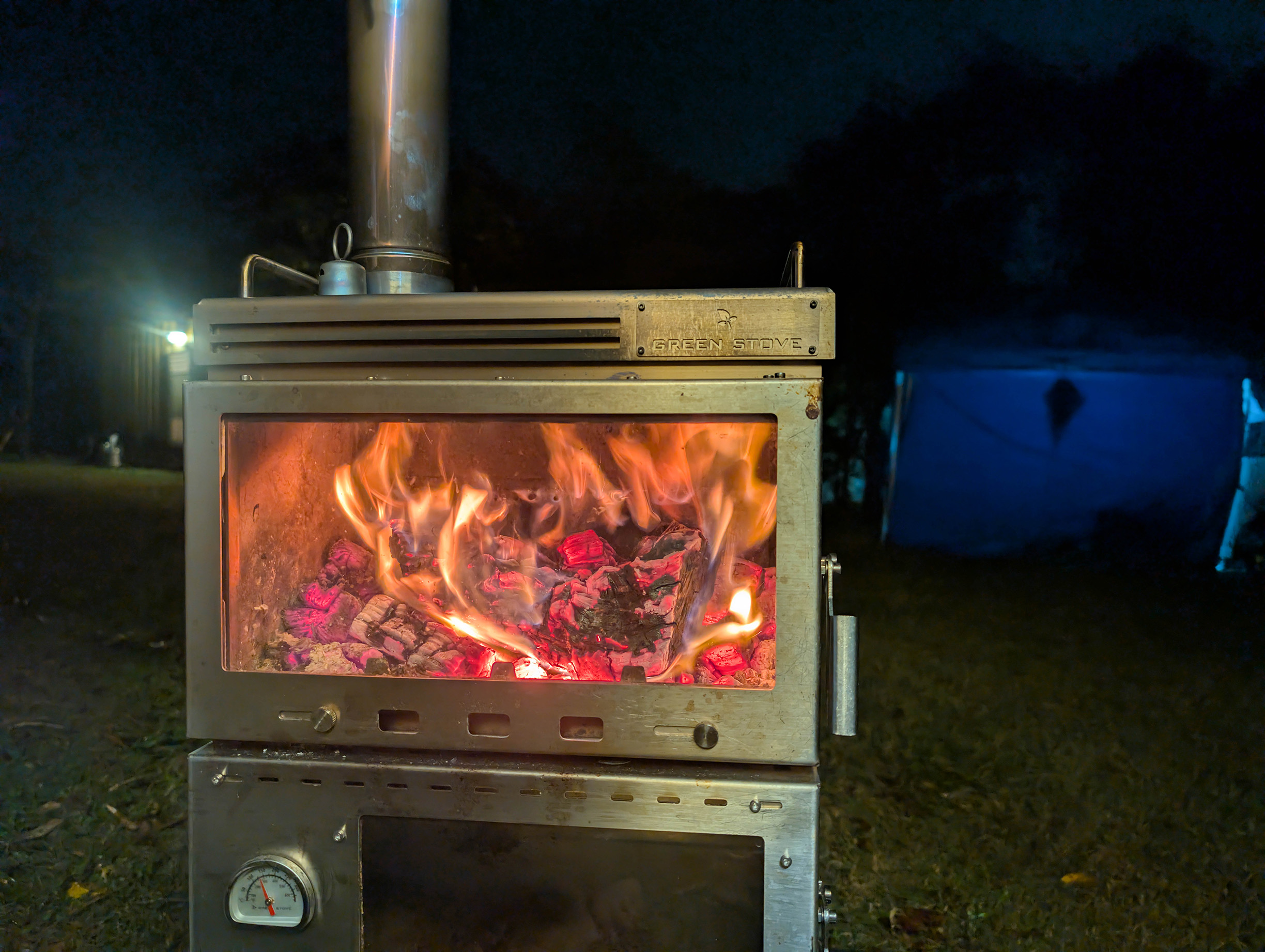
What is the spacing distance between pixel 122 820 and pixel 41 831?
19cm

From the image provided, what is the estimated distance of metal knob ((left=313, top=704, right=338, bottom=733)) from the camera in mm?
1102

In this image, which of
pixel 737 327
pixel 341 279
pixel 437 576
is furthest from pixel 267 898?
pixel 737 327

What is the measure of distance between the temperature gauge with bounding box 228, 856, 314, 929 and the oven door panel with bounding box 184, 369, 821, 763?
186 mm

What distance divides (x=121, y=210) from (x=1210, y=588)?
3493 millimetres

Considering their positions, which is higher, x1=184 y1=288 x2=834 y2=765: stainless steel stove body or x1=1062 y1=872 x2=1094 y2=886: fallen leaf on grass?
x1=184 y1=288 x2=834 y2=765: stainless steel stove body

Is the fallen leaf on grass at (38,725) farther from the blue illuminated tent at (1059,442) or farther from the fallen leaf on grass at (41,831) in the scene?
the blue illuminated tent at (1059,442)

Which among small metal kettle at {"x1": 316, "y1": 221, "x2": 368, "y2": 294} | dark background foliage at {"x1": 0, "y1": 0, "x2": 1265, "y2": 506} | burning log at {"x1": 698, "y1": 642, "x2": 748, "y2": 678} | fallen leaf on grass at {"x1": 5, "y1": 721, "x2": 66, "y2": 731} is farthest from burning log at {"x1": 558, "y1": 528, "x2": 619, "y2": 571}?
fallen leaf on grass at {"x1": 5, "y1": 721, "x2": 66, "y2": 731}

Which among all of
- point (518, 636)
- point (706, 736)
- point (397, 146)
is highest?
point (397, 146)

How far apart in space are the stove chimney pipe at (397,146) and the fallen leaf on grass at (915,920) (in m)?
1.71

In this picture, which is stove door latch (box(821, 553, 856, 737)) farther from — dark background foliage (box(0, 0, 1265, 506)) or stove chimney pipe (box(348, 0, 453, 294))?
dark background foliage (box(0, 0, 1265, 506))

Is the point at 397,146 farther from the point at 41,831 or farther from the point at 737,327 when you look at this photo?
the point at 41,831

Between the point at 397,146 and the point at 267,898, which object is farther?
the point at 397,146

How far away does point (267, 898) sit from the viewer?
3.66ft

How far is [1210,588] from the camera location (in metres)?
2.22
